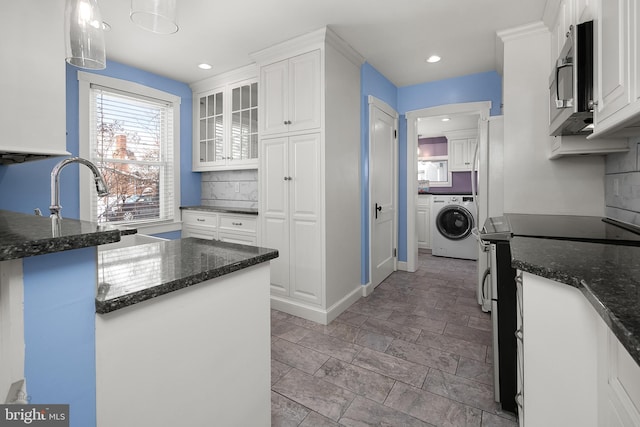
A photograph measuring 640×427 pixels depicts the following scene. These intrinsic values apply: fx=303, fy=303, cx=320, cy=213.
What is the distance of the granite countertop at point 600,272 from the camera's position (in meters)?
0.59

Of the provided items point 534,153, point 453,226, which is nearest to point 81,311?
point 534,153

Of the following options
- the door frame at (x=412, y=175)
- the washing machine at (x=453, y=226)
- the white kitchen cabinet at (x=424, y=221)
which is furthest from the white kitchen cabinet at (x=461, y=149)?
the door frame at (x=412, y=175)

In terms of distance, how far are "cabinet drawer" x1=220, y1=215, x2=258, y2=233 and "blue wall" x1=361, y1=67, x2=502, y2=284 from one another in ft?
3.93

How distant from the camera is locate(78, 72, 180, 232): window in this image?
10.1 ft

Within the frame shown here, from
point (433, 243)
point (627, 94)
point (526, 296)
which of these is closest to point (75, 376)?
point (526, 296)

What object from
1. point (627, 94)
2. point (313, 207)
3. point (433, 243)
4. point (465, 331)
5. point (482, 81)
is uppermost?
point (482, 81)

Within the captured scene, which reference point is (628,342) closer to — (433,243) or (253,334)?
(253,334)

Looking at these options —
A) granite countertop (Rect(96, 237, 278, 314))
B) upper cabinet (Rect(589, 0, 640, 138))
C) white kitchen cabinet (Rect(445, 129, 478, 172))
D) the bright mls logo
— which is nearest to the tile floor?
granite countertop (Rect(96, 237, 278, 314))

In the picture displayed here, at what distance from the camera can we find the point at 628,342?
0.53 metres

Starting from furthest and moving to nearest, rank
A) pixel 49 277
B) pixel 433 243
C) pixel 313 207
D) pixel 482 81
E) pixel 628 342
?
pixel 433 243
pixel 482 81
pixel 313 207
pixel 49 277
pixel 628 342

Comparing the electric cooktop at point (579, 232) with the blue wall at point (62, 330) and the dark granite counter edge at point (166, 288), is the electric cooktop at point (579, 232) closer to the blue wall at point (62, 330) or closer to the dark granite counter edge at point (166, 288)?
the dark granite counter edge at point (166, 288)

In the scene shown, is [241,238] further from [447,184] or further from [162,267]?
[447,184]

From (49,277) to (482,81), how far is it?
4.13 m

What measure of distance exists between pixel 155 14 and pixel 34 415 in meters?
1.37
